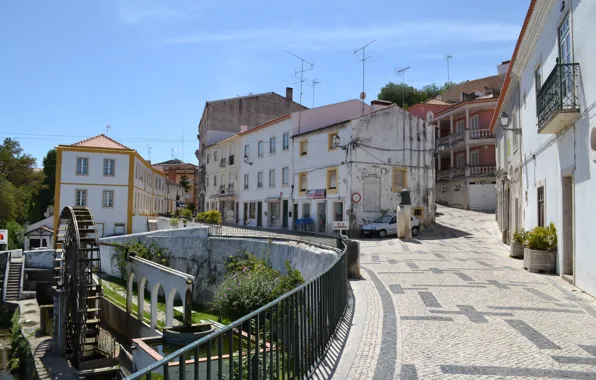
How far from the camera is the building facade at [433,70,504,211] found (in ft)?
113

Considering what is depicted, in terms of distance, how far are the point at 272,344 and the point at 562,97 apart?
917 centimetres

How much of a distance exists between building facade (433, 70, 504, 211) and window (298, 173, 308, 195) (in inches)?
382

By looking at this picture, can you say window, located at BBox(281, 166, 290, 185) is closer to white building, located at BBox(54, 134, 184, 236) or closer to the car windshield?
the car windshield

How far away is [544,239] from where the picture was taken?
1263cm

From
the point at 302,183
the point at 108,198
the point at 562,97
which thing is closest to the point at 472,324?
the point at 562,97

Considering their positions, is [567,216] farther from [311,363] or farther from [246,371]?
[246,371]

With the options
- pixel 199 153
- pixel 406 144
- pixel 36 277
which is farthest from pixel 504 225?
pixel 199 153

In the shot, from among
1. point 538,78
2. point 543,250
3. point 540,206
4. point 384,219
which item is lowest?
point 543,250

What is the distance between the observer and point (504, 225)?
21875 millimetres

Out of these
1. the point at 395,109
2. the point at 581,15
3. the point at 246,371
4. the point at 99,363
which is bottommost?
the point at 99,363

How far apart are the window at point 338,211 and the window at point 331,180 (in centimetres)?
79

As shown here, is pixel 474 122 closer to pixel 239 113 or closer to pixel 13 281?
pixel 239 113

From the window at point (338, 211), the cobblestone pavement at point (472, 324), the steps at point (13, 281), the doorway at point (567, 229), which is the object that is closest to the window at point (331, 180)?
the window at point (338, 211)

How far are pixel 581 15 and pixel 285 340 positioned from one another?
9.08 metres
